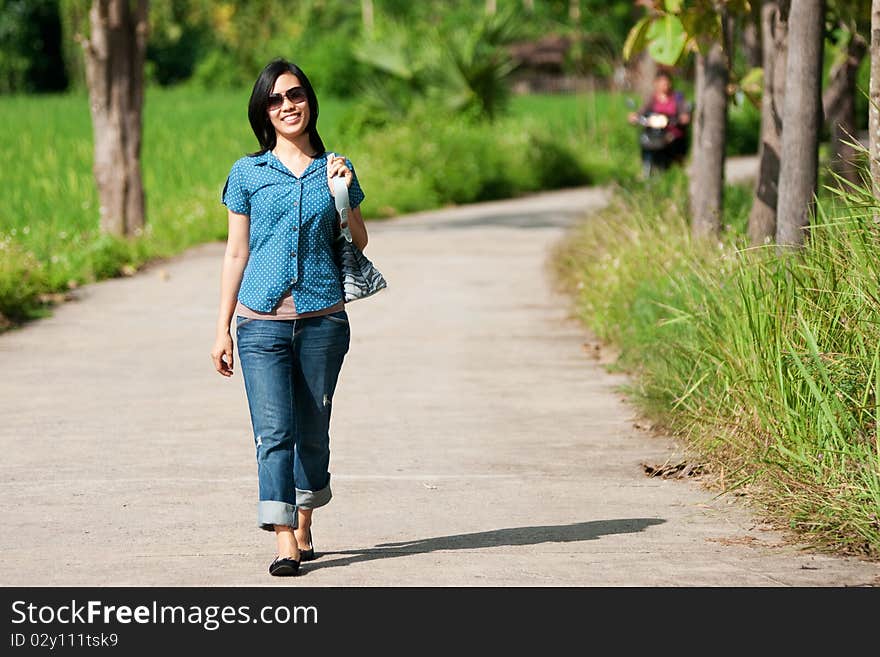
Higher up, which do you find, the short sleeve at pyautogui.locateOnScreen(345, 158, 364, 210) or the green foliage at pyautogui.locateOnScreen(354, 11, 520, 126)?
the short sleeve at pyautogui.locateOnScreen(345, 158, 364, 210)

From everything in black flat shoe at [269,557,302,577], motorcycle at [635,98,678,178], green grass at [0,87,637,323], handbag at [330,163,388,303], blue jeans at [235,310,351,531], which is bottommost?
green grass at [0,87,637,323]

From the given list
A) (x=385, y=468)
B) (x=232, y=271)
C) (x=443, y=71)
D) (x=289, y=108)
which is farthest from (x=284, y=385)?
(x=443, y=71)

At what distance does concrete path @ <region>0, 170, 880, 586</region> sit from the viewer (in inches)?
239

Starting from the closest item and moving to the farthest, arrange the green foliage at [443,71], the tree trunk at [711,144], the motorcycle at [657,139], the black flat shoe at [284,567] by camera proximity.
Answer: the black flat shoe at [284,567]
the tree trunk at [711,144]
the motorcycle at [657,139]
the green foliage at [443,71]

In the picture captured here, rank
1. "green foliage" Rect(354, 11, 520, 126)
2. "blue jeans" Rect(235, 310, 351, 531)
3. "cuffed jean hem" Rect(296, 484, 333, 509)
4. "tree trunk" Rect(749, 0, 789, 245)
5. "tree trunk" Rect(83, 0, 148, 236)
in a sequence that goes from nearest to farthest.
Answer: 1. "blue jeans" Rect(235, 310, 351, 531)
2. "cuffed jean hem" Rect(296, 484, 333, 509)
3. "tree trunk" Rect(749, 0, 789, 245)
4. "tree trunk" Rect(83, 0, 148, 236)
5. "green foliage" Rect(354, 11, 520, 126)

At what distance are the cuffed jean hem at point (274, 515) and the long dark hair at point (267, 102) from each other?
1255 millimetres

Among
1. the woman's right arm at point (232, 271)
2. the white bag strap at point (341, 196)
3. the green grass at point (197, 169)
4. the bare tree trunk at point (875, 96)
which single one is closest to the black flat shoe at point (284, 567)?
the woman's right arm at point (232, 271)

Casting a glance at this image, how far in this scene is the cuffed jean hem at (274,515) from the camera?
5984 mm

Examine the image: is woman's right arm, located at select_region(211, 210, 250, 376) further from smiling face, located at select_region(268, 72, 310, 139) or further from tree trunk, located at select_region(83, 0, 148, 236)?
tree trunk, located at select_region(83, 0, 148, 236)

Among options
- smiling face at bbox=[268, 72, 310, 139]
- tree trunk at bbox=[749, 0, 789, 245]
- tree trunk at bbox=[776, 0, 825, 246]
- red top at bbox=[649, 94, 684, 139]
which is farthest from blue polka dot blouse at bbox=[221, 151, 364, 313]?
red top at bbox=[649, 94, 684, 139]

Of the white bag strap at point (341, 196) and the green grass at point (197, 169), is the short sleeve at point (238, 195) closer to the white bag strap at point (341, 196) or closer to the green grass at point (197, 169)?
the white bag strap at point (341, 196)

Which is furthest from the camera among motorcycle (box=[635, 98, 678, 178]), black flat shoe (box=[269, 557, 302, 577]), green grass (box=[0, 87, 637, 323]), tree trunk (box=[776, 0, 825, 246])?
motorcycle (box=[635, 98, 678, 178])

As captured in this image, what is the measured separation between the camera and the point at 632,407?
9.55 m

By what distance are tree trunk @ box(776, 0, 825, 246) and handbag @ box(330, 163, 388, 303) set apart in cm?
346
